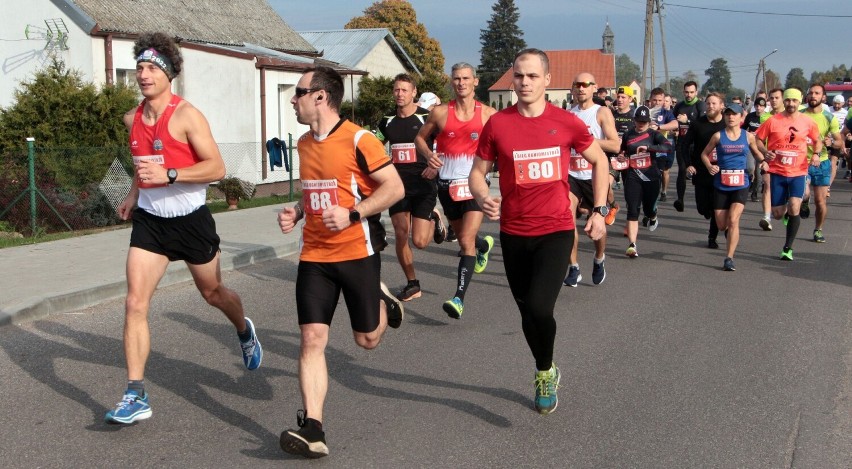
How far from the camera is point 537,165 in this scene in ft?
17.9

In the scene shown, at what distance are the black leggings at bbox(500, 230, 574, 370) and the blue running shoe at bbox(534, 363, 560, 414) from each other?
0.05m

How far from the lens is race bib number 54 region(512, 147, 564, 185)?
5.44 meters

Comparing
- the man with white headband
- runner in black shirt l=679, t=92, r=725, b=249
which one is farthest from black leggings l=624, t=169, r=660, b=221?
the man with white headband

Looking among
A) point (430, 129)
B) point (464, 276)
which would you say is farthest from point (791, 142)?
point (464, 276)

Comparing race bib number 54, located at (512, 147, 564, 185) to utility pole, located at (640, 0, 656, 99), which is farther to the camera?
utility pole, located at (640, 0, 656, 99)

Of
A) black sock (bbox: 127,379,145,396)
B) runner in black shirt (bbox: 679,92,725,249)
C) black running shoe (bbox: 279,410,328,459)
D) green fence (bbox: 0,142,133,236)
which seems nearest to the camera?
black running shoe (bbox: 279,410,328,459)

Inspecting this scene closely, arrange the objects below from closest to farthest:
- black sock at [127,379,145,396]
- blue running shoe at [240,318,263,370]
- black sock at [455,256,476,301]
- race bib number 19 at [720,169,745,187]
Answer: black sock at [127,379,145,396]
blue running shoe at [240,318,263,370]
black sock at [455,256,476,301]
race bib number 19 at [720,169,745,187]

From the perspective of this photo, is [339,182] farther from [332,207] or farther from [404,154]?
[404,154]

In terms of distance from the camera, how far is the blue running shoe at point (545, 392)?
5352mm

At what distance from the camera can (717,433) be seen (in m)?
5.10

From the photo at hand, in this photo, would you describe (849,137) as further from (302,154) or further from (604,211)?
(302,154)

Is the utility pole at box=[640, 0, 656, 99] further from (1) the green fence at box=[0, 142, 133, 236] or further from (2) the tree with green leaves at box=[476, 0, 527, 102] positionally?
(2) the tree with green leaves at box=[476, 0, 527, 102]

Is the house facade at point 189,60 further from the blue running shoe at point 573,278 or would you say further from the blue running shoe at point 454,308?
the blue running shoe at point 454,308

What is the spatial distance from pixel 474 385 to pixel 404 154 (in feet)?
12.2
